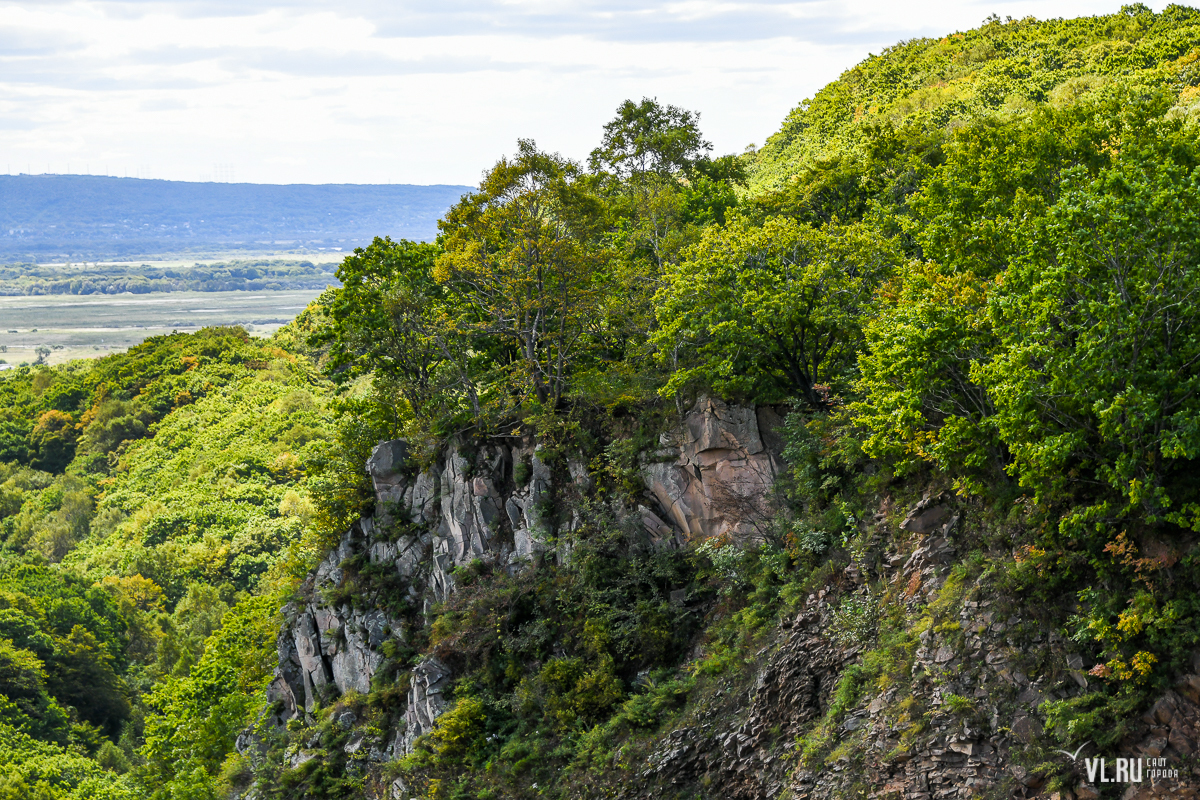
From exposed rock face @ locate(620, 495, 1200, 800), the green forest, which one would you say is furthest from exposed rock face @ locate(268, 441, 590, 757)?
exposed rock face @ locate(620, 495, 1200, 800)

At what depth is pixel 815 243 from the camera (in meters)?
26.5

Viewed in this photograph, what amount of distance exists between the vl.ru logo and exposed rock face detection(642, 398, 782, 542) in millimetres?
10638

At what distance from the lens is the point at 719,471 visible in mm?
24859

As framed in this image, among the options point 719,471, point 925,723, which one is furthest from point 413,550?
point 925,723

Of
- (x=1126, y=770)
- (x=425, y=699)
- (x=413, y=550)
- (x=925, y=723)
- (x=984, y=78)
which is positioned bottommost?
(x=425, y=699)

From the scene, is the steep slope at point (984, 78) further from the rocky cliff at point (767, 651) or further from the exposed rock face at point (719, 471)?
the rocky cliff at point (767, 651)

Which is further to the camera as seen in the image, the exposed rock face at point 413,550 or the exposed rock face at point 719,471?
the exposed rock face at point 413,550

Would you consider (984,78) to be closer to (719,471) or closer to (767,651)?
(719,471)

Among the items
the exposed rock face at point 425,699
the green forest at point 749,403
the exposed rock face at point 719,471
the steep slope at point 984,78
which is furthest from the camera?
the steep slope at point 984,78

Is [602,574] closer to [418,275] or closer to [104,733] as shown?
[418,275]

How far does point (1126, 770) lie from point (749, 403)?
1348 cm

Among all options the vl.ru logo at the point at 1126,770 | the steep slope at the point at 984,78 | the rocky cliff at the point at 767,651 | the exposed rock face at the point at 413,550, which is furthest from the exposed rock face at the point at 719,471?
the steep slope at the point at 984,78

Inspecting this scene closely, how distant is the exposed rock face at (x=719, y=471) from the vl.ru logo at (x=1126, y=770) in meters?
10.6

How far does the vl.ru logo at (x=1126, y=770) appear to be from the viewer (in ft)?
43.1
